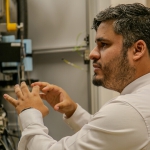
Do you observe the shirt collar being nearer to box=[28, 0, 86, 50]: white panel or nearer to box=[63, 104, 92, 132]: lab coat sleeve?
box=[63, 104, 92, 132]: lab coat sleeve

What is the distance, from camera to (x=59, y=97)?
1.39 meters

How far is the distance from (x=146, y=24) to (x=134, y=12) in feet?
0.22

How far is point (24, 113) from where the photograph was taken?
3.59ft

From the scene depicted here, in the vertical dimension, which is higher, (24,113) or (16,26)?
(16,26)

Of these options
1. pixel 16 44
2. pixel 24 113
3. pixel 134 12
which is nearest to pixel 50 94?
pixel 24 113

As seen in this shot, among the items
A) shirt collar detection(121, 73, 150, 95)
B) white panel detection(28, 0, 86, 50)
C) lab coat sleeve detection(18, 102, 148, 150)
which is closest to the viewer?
lab coat sleeve detection(18, 102, 148, 150)

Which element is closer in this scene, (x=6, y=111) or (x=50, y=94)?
(x=50, y=94)

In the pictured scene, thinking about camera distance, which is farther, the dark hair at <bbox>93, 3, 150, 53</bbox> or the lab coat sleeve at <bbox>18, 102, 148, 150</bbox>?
the dark hair at <bbox>93, 3, 150, 53</bbox>

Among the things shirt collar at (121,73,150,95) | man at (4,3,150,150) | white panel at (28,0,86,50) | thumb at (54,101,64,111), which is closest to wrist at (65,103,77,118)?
thumb at (54,101,64,111)

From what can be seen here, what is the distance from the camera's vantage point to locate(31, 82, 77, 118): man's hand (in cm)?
133

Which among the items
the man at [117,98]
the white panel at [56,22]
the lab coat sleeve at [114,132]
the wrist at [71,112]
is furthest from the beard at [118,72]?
the white panel at [56,22]

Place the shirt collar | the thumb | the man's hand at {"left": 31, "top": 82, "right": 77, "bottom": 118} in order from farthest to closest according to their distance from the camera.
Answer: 1. the man's hand at {"left": 31, "top": 82, "right": 77, "bottom": 118}
2. the thumb
3. the shirt collar

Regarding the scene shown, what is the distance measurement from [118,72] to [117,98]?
0.16m

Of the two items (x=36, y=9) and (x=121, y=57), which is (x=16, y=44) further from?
(x=121, y=57)
